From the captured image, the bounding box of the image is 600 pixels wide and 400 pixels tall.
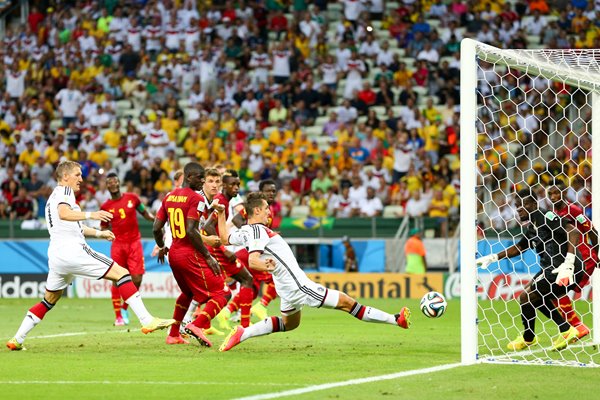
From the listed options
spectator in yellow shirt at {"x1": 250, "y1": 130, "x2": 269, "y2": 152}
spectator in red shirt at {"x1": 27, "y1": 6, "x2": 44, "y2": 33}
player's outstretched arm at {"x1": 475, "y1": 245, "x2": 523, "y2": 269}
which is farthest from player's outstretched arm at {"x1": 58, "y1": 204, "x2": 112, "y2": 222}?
spectator in red shirt at {"x1": 27, "y1": 6, "x2": 44, "y2": 33}

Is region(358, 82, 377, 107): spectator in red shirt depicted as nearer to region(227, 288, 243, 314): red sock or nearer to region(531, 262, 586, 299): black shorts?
region(227, 288, 243, 314): red sock

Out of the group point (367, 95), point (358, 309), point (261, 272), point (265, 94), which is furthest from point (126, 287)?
point (265, 94)

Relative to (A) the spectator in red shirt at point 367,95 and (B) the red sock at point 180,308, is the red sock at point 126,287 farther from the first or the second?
(A) the spectator in red shirt at point 367,95

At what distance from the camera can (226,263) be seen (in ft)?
48.9

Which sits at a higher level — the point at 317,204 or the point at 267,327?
the point at 317,204

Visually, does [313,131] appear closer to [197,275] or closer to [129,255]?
[129,255]

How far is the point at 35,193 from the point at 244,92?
6102 millimetres

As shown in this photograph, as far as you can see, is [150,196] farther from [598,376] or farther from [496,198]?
[598,376]

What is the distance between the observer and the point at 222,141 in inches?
1112

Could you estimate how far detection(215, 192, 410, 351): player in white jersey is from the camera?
11.4 metres

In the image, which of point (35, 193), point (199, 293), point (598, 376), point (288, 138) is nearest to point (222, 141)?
point (288, 138)

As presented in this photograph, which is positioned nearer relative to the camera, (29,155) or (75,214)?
(75,214)

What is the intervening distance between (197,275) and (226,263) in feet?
8.12

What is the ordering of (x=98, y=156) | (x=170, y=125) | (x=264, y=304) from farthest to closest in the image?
(x=170, y=125) < (x=98, y=156) < (x=264, y=304)
